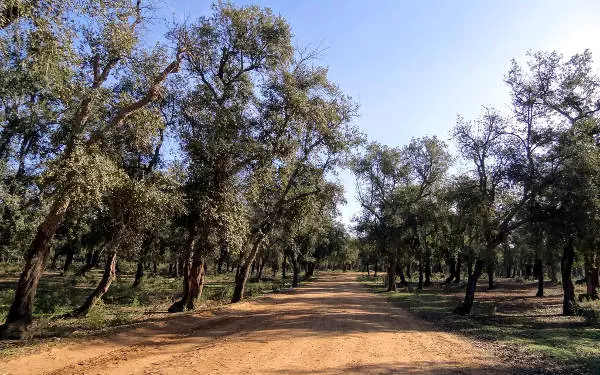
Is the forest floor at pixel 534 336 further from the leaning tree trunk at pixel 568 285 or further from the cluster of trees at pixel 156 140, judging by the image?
the cluster of trees at pixel 156 140

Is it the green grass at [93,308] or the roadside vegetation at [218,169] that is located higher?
the roadside vegetation at [218,169]

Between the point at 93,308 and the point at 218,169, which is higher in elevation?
the point at 218,169

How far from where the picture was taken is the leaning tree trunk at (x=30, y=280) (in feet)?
37.5

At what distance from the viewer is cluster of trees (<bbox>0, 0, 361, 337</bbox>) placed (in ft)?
37.0

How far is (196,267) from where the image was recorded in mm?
20859

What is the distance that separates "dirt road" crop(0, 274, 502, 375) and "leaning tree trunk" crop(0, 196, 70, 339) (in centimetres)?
292

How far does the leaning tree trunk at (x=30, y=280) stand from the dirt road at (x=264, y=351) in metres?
2.92

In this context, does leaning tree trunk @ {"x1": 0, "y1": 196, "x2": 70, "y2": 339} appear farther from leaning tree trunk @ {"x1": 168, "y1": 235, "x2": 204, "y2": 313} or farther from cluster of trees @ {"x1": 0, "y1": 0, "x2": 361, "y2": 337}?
leaning tree trunk @ {"x1": 168, "y1": 235, "x2": 204, "y2": 313}

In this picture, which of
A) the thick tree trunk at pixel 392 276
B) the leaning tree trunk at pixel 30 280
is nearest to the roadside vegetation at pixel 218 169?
the leaning tree trunk at pixel 30 280

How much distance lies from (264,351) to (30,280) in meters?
7.50

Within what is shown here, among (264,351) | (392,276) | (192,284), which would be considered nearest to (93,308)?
(192,284)

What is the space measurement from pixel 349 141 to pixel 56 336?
61.8ft

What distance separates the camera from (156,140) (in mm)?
18688

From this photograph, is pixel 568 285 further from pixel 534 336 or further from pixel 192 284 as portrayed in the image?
pixel 192 284
